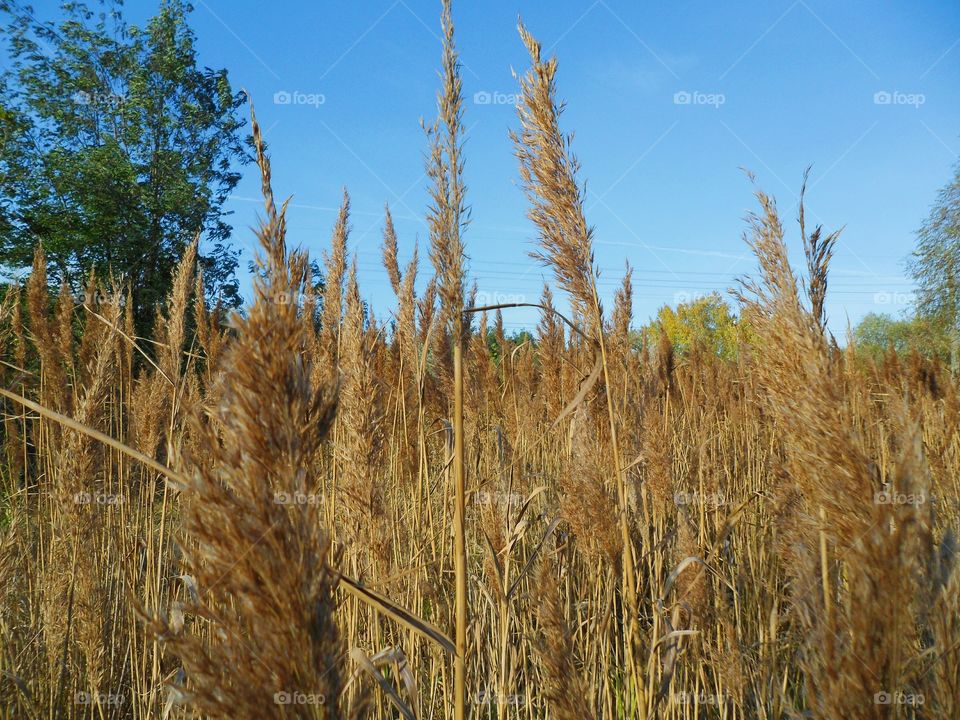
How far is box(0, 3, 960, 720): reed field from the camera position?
88 cm

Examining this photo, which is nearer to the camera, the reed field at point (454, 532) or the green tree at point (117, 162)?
the reed field at point (454, 532)

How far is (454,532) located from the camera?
4.23 feet

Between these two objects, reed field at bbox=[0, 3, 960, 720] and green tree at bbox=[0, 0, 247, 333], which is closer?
reed field at bbox=[0, 3, 960, 720]

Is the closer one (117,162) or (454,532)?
(454,532)

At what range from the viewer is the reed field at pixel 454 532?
0.88m

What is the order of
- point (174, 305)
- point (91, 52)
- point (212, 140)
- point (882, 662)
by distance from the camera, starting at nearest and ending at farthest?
1. point (882, 662)
2. point (174, 305)
3. point (91, 52)
4. point (212, 140)

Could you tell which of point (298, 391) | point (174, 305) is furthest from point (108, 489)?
point (298, 391)

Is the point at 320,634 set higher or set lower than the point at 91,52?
lower

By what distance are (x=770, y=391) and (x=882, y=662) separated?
91 cm

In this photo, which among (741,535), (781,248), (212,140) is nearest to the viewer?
(781,248)

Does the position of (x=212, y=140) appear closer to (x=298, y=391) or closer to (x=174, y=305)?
(x=174, y=305)

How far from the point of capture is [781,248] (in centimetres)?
172

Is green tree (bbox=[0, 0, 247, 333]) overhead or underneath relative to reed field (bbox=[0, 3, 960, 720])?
overhead

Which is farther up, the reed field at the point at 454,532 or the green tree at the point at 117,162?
the green tree at the point at 117,162
